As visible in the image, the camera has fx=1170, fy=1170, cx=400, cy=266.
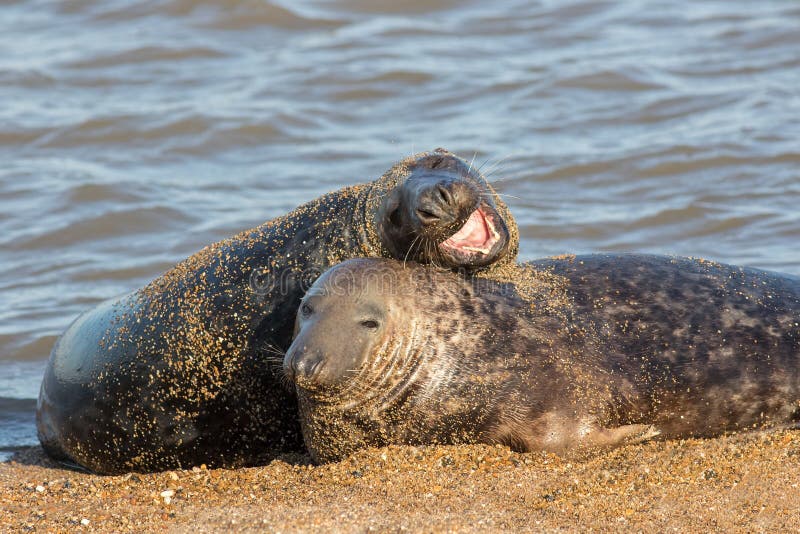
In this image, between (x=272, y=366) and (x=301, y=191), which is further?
(x=301, y=191)

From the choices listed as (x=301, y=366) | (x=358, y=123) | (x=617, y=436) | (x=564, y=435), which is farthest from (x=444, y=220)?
(x=358, y=123)

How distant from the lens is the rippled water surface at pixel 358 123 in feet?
35.0

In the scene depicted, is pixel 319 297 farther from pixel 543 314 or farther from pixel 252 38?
pixel 252 38

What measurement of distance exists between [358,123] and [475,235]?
799 cm

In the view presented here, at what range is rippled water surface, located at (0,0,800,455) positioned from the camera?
1066 cm

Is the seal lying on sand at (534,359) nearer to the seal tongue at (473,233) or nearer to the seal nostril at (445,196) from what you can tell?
the seal tongue at (473,233)

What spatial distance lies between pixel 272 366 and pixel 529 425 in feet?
4.67

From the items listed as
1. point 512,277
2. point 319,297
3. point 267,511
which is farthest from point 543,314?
point 267,511

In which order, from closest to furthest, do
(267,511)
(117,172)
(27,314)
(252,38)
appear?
(267,511) → (27,314) → (117,172) → (252,38)

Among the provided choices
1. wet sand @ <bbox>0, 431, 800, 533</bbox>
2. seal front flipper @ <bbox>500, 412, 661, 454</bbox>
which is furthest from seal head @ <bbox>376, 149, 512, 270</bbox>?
wet sand @ <bbox>0, 431, 800, 533</bbox>

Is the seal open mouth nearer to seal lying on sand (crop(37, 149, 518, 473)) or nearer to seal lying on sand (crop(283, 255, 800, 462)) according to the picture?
seal lying on sand (crop(37, 149, 518, 473))

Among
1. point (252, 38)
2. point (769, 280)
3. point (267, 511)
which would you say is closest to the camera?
point (267, 511)

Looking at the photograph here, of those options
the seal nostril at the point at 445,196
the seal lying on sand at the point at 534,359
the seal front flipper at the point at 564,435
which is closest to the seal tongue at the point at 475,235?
the seal lying on sand at the point at 534,359

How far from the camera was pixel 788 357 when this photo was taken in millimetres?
6141
